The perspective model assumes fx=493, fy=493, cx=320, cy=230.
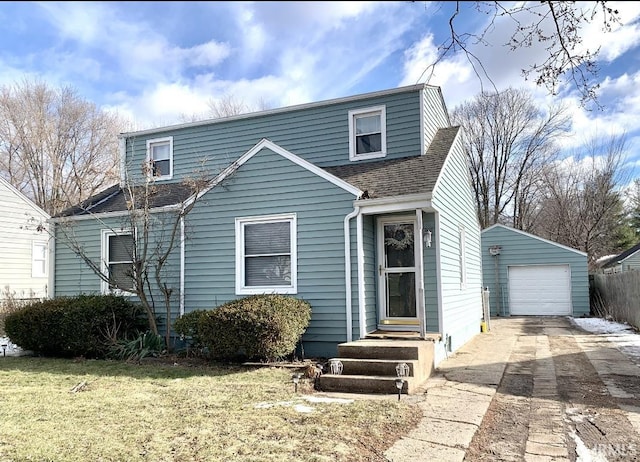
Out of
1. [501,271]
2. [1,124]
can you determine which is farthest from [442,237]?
[1,124]

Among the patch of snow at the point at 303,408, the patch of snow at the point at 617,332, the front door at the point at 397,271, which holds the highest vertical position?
the front door at the point at 397,271

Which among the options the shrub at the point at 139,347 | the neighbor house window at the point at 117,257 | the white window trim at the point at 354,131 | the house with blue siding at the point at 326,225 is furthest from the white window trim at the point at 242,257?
the neighbor house window at the point at 117,257

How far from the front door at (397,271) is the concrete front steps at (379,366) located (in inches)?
51.3

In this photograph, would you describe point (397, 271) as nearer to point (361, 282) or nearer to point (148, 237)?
point (361, 282)

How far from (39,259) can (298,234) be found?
41.3 feet

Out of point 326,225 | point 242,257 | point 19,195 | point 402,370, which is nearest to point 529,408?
point 402,370

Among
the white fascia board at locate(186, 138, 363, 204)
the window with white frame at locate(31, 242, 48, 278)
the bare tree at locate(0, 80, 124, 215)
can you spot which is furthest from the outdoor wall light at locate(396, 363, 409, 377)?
the bare tree at locate(0, 80, 124, 215)

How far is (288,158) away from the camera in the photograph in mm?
9250

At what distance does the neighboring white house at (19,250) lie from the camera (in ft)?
53.1

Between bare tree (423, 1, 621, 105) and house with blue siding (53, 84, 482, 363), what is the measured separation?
4.00 m

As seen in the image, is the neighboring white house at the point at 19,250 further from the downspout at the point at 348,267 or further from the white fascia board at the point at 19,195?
the downspout at the point at 348,267

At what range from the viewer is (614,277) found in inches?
639

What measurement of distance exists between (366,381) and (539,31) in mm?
4607

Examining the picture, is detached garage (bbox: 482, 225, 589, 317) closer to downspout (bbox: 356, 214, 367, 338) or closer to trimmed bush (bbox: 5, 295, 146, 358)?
downspout (bbox: 356, 214, 367, 338)
